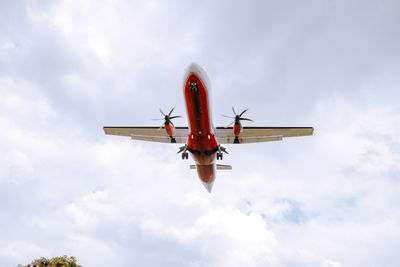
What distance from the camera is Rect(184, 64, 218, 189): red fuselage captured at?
22.7 m

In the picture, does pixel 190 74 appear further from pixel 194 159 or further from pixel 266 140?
pixel 266 140

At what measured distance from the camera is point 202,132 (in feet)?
84.5

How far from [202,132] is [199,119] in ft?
5.40

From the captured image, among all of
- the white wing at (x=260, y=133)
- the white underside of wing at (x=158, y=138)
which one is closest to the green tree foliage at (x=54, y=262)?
the white underside of wing at (x=158, y=138)

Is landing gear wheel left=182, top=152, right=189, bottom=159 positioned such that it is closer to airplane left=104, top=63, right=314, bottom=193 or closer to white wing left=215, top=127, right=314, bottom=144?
airplane left=104, top=63, right=314, bottom=193

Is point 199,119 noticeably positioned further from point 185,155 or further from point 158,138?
point 158,138

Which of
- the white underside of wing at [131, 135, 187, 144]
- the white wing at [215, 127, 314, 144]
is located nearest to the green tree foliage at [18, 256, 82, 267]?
the white underside of wing at [131, 135, 187, 144]

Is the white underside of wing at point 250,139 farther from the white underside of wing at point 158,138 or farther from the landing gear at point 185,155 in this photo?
the white underside of wing at point 158,138

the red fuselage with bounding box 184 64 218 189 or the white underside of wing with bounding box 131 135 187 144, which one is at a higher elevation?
the white underside of wing with bounding box 131 135 187 144

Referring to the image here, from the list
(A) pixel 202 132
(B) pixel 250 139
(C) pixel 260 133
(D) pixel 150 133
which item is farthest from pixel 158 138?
(C) pixel 260 133

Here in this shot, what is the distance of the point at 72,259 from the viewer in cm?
2552

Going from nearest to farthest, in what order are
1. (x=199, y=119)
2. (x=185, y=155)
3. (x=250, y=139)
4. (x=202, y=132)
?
(x=199, y=119) < (x=202, y=132) < (x=185, y=155) < (x=250, y=139)

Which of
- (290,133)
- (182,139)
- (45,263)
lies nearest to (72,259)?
(45,263)

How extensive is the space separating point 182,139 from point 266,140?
29.6 feet
